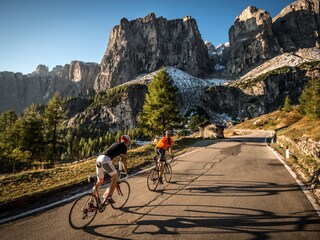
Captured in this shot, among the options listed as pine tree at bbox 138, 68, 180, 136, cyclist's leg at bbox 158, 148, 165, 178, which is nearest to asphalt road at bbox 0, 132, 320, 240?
cyclist's leg at bbox 158, 148, 165, 178

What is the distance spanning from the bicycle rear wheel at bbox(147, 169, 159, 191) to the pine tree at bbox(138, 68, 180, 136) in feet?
58.5

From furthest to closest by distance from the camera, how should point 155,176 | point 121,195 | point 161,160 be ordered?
point 161,160, point 155,176, point 121,195

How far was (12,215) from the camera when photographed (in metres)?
6.00

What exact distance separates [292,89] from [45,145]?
226775 millimetres

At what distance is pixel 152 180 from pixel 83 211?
3.42m

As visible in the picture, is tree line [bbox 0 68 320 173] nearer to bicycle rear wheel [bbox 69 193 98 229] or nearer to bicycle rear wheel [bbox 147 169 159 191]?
bicycle rear wheel [bbox 147 169 159 191]

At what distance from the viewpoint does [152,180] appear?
8500mm

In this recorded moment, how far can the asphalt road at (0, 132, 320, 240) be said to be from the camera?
16.3ft

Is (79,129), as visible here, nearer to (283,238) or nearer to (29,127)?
(29,127)

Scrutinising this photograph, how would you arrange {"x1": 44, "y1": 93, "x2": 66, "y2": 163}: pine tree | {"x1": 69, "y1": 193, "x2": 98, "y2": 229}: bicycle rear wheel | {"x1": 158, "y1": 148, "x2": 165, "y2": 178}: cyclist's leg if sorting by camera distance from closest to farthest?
{"x1": 69, "y1": 193, "x2": 98, "y2": 229}: bicycle rear wheel, {"x1": 158, "y1": 148, "x2": 165, "y2": 178}: cyclist's leg, {"x1": 44, "y1": 93, "x2": 66, "y2": 163}: pine tree

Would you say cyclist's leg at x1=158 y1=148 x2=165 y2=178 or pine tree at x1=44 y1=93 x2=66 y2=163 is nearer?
cyclist's leg at x1=158 y1=148 x2=165 y2=178

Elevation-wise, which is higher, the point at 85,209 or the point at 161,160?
the point at 161,160

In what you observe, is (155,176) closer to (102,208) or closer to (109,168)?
(109,168)

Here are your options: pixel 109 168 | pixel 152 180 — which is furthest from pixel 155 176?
pixel 109 168
